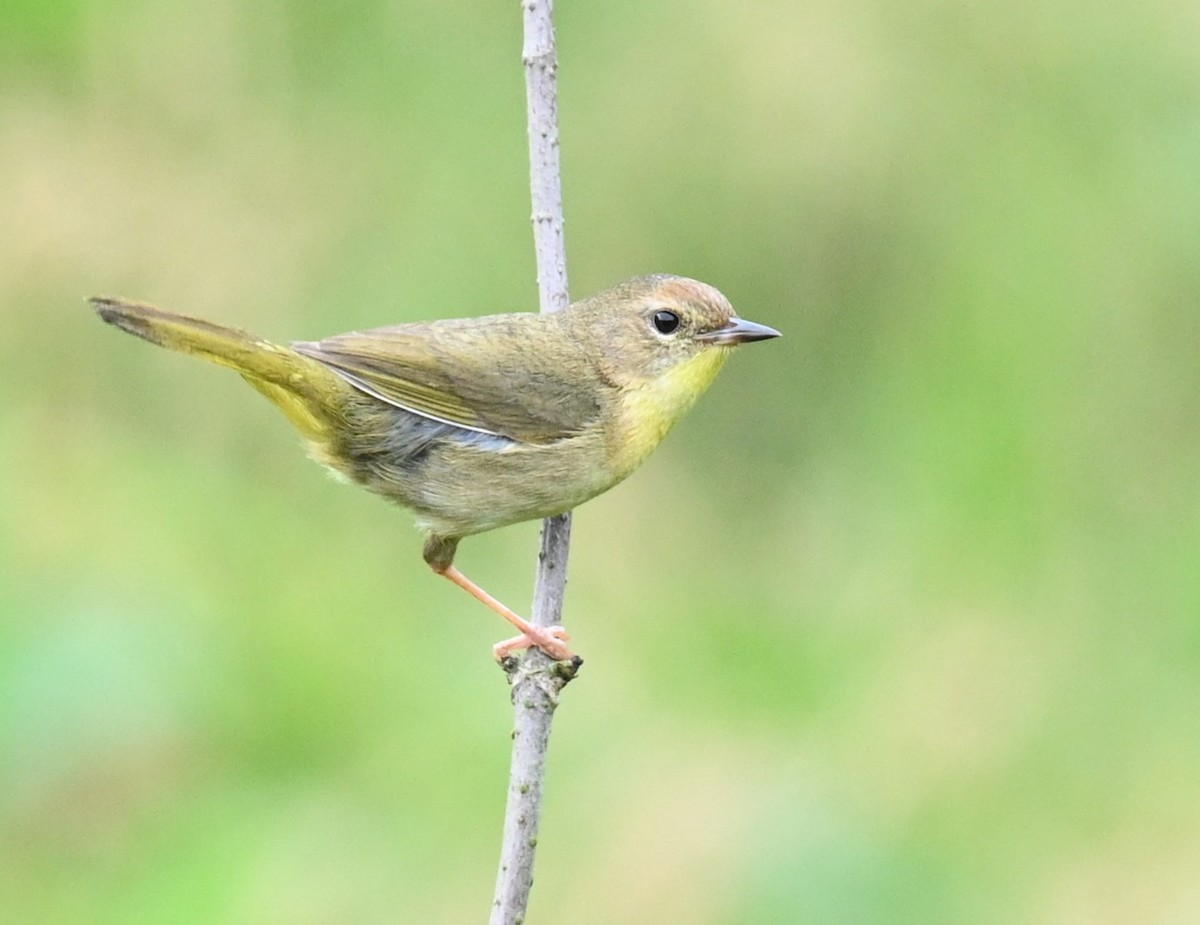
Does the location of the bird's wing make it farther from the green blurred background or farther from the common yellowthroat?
the green blurred background

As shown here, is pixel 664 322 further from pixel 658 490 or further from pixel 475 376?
pixel 658 490

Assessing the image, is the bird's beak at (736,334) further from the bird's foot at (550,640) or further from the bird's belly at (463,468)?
the bird's foot at (550,640)

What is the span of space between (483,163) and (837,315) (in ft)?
6.18

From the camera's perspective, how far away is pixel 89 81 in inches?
307

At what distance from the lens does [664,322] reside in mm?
4633

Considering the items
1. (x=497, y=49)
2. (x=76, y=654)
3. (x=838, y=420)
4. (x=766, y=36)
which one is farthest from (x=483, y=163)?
(x=76, y=654)

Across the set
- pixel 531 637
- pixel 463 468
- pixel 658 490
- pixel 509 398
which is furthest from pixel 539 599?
pixel 658 490

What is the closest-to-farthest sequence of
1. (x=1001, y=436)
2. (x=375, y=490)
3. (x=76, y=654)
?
(x=375, y=490), (x=76, y=654), (x=1001, y=436)

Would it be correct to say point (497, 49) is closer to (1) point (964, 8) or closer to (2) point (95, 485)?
(1) point (964, 8)

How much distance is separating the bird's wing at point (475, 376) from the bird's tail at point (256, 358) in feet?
0.34

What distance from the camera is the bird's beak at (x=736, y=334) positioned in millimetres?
4473

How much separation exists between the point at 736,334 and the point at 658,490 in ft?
10.00

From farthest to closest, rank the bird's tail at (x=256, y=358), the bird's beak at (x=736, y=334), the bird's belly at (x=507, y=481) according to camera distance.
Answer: the bird's beak at (x=736, y=334)
the bird's belly at (x=507, y=481)
the bird's tail at (x=256, y=358)

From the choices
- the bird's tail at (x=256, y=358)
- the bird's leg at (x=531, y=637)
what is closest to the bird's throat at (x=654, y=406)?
the bird's leg at (x=531, y=637)
